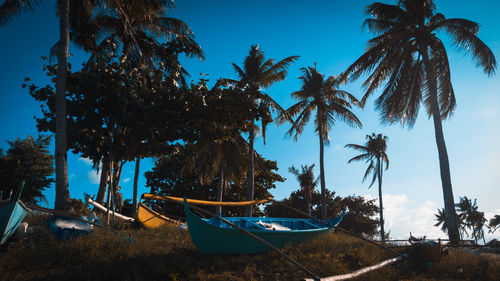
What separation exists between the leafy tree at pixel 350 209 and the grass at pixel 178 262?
910 inches

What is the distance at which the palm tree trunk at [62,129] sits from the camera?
9.27m

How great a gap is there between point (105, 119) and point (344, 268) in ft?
37.3

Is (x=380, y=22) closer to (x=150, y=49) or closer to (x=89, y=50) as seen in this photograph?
(x=150, y=49)

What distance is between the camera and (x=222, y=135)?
1466 cm

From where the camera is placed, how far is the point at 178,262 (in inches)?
271

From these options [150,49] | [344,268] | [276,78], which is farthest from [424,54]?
[150,49]

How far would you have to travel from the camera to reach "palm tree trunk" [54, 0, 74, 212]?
927cm

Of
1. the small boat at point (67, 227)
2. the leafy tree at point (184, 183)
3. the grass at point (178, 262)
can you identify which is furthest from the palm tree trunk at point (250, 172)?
the small boat at point (67, 227)

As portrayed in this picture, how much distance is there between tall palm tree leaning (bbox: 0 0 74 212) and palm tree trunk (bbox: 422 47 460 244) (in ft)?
50.2

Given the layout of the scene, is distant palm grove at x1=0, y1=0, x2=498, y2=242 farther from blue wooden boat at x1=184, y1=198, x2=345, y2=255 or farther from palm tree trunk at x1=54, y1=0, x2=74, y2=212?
blue wooden boat at x1=184, y1=198, x2=345, y2=255

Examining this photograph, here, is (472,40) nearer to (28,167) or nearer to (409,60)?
(409,60)

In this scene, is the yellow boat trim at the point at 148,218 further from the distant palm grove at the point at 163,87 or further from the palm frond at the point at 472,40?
the palm frond at the point at 472,40

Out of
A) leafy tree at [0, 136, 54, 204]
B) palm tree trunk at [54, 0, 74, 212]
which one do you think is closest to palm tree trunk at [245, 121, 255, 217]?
palm tree trunk at [54, 0, 74, 212]

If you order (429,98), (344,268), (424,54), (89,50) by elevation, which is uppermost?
(424,54)
